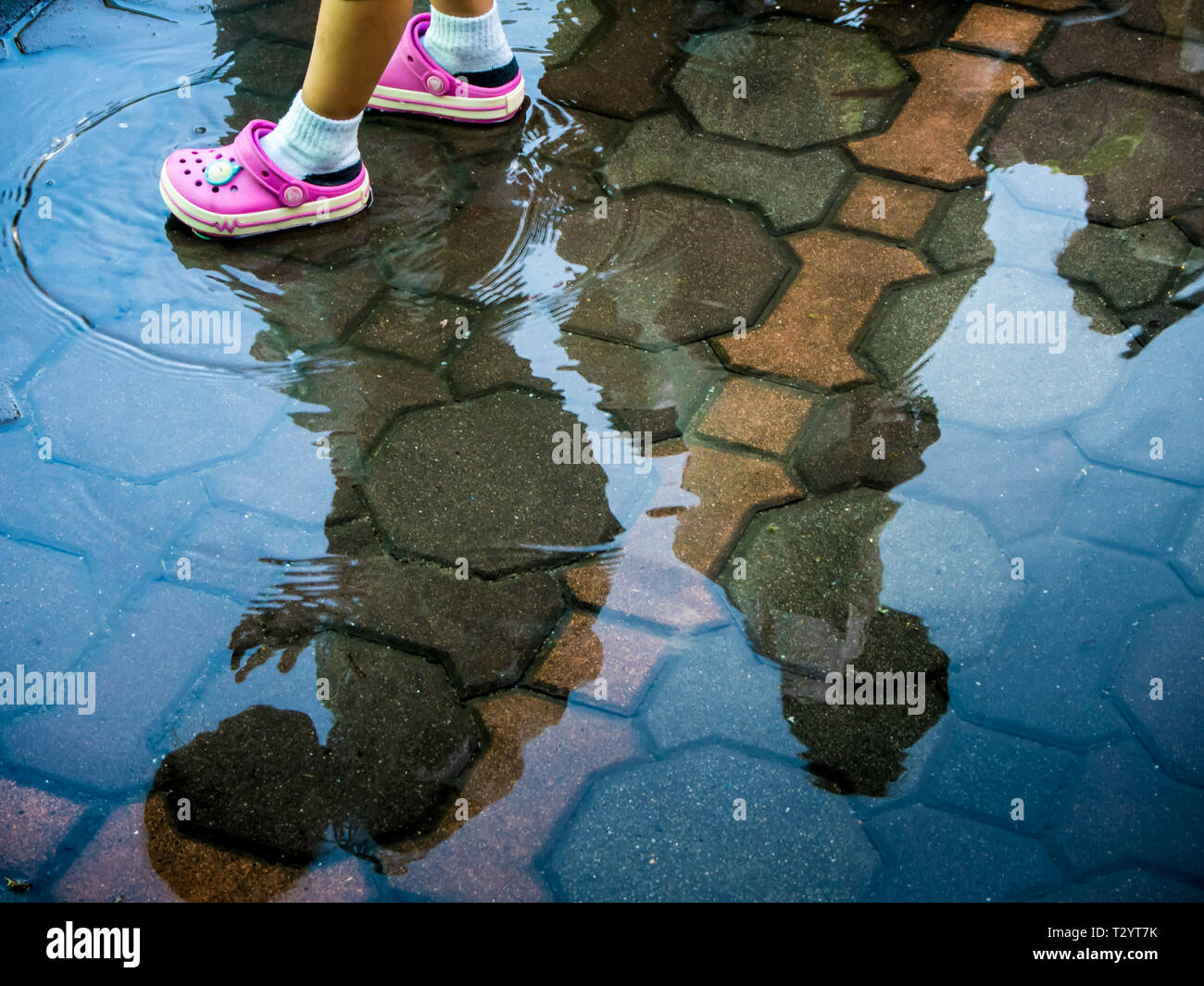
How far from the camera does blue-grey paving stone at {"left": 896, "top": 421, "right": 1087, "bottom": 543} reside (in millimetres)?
1998

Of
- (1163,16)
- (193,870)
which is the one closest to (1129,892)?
(193,870)

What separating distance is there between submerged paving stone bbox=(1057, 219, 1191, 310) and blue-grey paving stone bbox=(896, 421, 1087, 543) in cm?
54

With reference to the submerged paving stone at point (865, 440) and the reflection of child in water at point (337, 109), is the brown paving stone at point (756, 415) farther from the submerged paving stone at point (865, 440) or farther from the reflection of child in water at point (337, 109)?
the reflection of child in water at point (337, 109)

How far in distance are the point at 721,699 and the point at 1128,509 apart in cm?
94

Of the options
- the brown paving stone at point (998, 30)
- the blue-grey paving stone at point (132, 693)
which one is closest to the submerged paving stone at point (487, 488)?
the blue-grey paving stone at point (132, 693)

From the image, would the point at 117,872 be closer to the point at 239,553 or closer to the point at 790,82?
the point at 239,553

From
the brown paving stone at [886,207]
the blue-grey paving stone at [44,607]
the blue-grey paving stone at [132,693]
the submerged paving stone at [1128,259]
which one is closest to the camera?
the blue-grey paving stone at [132,693]

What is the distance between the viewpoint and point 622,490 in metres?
2.04

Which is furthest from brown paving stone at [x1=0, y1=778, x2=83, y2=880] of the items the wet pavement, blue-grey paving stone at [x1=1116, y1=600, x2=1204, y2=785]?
blue-grey paving stone at [x1=1116, y1=600, x2=1204, y2=785]

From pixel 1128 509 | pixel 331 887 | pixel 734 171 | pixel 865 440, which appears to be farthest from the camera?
pixel 734 171

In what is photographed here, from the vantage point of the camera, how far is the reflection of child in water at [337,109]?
7.51 ft

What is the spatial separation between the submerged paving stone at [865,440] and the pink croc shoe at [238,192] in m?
1.35

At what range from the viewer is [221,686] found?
1756 millimetres
